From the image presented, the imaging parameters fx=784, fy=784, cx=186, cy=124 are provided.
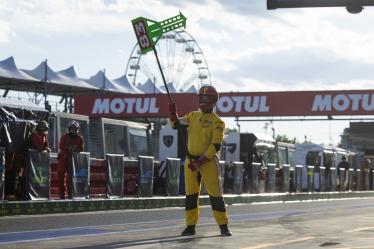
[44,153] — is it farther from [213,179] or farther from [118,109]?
[118,109]

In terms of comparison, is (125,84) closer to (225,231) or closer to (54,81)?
(54,81)

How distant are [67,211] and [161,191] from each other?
513cm

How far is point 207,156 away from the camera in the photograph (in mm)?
9570

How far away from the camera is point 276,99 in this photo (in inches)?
1740

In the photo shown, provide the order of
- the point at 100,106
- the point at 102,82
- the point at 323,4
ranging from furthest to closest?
the point at 102,82 < the point at 100,106 < the point at 323,4

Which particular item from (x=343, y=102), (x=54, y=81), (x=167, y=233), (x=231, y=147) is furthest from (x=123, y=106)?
(x=167, y=233)

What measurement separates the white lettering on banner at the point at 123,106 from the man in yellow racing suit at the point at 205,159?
36.6 metres

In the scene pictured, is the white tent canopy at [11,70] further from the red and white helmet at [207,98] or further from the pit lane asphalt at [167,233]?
the red and white helmet at [207,98]

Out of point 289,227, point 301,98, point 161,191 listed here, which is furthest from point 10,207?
point 301,98

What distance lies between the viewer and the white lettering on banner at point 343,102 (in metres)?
42.3

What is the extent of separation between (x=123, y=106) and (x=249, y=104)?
768 centimetres

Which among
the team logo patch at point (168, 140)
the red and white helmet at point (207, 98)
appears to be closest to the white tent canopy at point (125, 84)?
the team logo patch at point (168, 140)

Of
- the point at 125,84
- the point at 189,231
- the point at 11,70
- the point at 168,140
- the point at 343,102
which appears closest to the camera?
the point at 189,231

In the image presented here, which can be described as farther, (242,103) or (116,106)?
(116,106)
